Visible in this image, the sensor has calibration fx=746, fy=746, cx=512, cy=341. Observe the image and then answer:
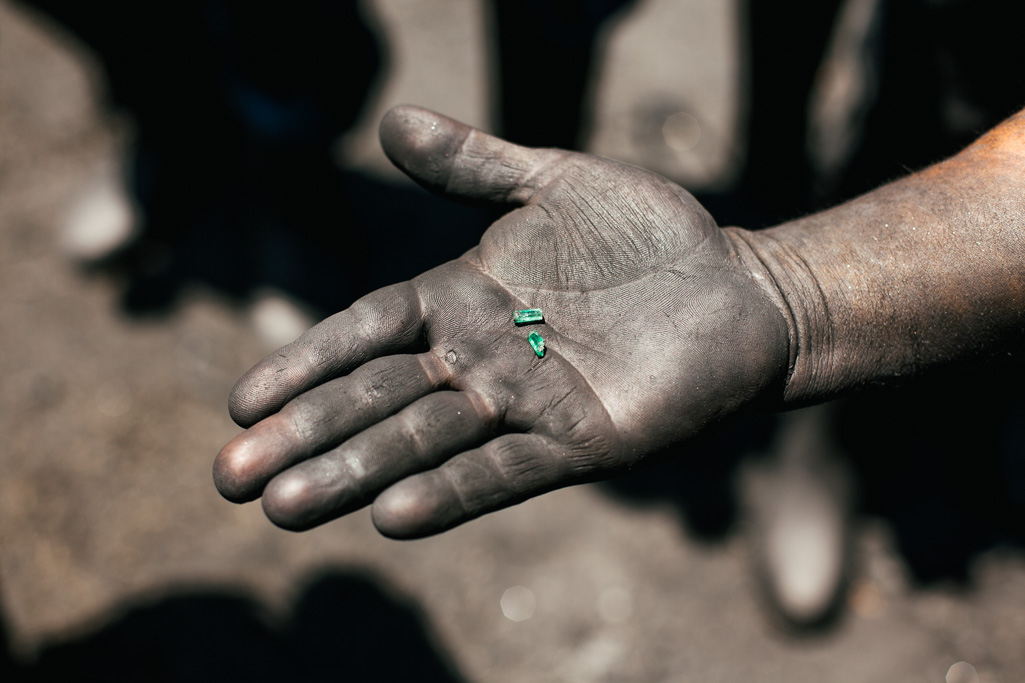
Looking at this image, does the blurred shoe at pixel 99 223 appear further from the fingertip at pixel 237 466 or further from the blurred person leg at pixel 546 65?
the fingertip at pixel 237 466

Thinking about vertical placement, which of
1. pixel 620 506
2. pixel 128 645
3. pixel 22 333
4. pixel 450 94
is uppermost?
pixel 450 94

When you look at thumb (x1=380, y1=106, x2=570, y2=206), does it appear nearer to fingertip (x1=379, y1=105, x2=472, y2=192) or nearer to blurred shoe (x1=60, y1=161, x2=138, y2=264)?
fingertip (x1=379, y1=105, x2=472, y2=192)

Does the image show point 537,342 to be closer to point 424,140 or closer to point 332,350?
point 332,350

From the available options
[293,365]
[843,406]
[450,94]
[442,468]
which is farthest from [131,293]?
[843,406]

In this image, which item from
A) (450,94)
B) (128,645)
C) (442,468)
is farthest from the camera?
(450,94)

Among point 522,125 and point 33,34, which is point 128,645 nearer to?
point 522,125

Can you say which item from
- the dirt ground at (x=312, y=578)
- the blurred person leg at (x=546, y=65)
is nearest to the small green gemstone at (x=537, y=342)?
the dirt ground at (x=312, y=578)

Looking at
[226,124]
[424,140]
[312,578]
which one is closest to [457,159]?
[424,140]
